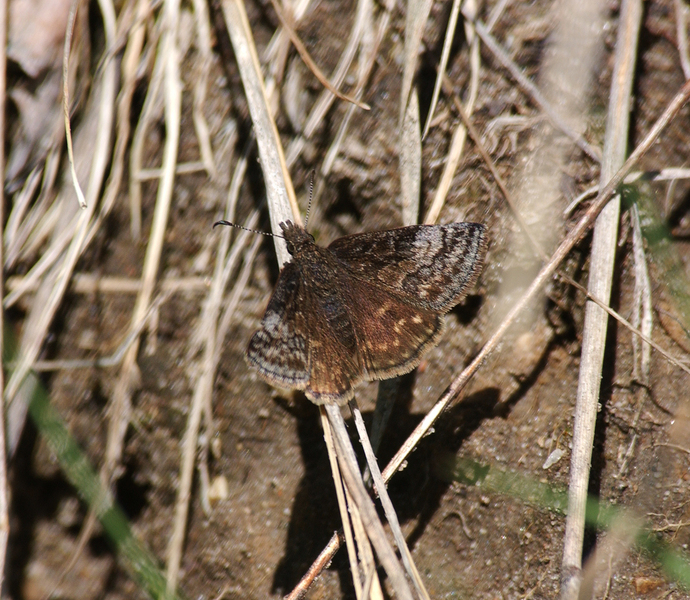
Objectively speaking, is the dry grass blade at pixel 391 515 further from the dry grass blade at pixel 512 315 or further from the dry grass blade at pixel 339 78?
the dry grass blade at pixel 339 78

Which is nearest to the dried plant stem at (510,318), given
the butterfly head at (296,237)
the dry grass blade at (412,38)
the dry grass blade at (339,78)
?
the butterfly head at (296,237)

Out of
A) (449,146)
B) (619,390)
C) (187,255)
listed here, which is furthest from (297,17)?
(619,390)

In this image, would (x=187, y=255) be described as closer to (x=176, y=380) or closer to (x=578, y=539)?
(x=176, y=380)

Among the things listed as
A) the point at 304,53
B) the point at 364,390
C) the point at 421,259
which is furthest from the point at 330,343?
the point at 304,53

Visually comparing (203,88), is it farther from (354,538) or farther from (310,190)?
(354,538)

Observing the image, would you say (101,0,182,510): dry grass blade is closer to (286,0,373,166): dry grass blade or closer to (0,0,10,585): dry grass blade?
(0,0,10,585): dry grass blade

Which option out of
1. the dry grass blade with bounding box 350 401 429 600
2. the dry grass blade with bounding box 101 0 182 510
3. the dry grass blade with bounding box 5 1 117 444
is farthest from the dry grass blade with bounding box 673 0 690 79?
the dry grass blade with bounding box 5 1 117 444
